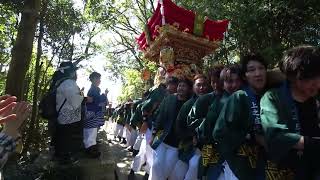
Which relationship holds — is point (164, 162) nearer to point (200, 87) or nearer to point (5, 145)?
point (200, 87)

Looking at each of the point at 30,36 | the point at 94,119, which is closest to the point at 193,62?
the point at 94,119

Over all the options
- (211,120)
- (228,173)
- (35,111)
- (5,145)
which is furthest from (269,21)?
(5,145)

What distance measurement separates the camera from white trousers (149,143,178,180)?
515cm

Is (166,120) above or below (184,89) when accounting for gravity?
below

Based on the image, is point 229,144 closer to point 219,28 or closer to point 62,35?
point 219,28

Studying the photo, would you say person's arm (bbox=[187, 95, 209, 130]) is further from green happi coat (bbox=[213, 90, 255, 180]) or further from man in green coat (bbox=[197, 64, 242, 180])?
green happi coat (bbox=[213, 90, 255, 180])

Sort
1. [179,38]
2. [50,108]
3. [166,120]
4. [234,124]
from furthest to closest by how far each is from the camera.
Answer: [179,38], [50,108], [166,120], [234,124]

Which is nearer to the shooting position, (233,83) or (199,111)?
(233,83)

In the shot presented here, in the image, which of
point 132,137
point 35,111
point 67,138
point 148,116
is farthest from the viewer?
point 132,137

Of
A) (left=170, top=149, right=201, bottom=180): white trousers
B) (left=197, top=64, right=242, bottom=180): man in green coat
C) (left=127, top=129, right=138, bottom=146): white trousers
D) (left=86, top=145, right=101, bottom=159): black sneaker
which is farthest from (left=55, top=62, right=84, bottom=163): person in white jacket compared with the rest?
(left=127, top=129, right=138, bottom=146): white trousers

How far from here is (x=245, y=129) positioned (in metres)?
3.03

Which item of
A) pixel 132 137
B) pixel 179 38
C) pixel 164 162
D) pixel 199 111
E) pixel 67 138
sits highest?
pixel 179 38

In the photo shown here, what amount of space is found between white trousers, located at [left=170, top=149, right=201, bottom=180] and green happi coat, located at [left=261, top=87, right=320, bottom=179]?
209 cm

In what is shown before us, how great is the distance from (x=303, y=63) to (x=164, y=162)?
3093 mm
